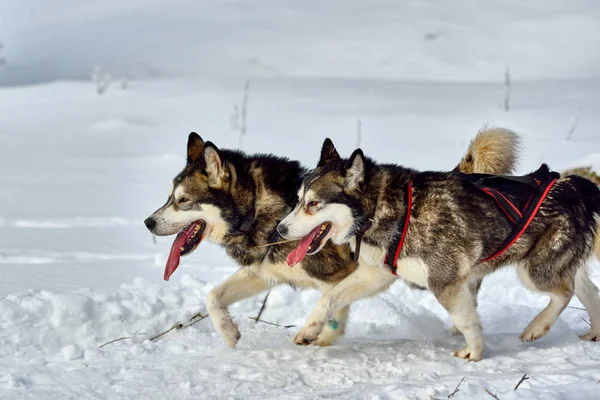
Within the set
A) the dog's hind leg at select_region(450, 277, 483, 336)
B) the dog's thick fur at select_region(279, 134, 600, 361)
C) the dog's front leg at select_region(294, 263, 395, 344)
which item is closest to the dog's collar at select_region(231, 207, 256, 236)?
the dog's thick fur at select_region(279, 134, 600, 361)

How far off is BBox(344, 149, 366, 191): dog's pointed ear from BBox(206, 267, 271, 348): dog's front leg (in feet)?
2.63

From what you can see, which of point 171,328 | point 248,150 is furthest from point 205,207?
point 248,150

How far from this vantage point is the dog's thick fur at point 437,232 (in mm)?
4297

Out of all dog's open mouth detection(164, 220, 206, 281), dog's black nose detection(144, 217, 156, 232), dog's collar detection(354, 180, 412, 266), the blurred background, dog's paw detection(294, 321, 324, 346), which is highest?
dog's collar detection(354, 180, 412, 266)

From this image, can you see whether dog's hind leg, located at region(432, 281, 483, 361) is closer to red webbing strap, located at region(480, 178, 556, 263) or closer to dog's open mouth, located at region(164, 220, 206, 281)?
red webbing strap, located at region(480, 178, 556, 263)

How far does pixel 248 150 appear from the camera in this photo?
415 inches

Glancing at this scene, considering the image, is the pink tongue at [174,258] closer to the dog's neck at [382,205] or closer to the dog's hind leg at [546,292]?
the dog's neck at [382,205]

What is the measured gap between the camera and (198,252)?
720cm

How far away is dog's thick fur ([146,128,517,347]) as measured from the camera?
4.62 m

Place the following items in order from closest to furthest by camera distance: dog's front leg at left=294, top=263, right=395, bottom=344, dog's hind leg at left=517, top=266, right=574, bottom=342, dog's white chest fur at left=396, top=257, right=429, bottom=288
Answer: dog's white chest fur at left=396, top=257, right=429, bottom=288, dog's front leg at left=294, top=263, right=395, bottom=344, dog's hind leg at left=517, top=266, right=574, bottom=342

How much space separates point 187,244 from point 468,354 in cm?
163

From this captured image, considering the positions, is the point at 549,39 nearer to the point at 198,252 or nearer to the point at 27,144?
the point at 27,144

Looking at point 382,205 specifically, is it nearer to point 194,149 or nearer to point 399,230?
point 399,230

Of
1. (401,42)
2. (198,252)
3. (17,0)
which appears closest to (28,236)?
(198,252)
